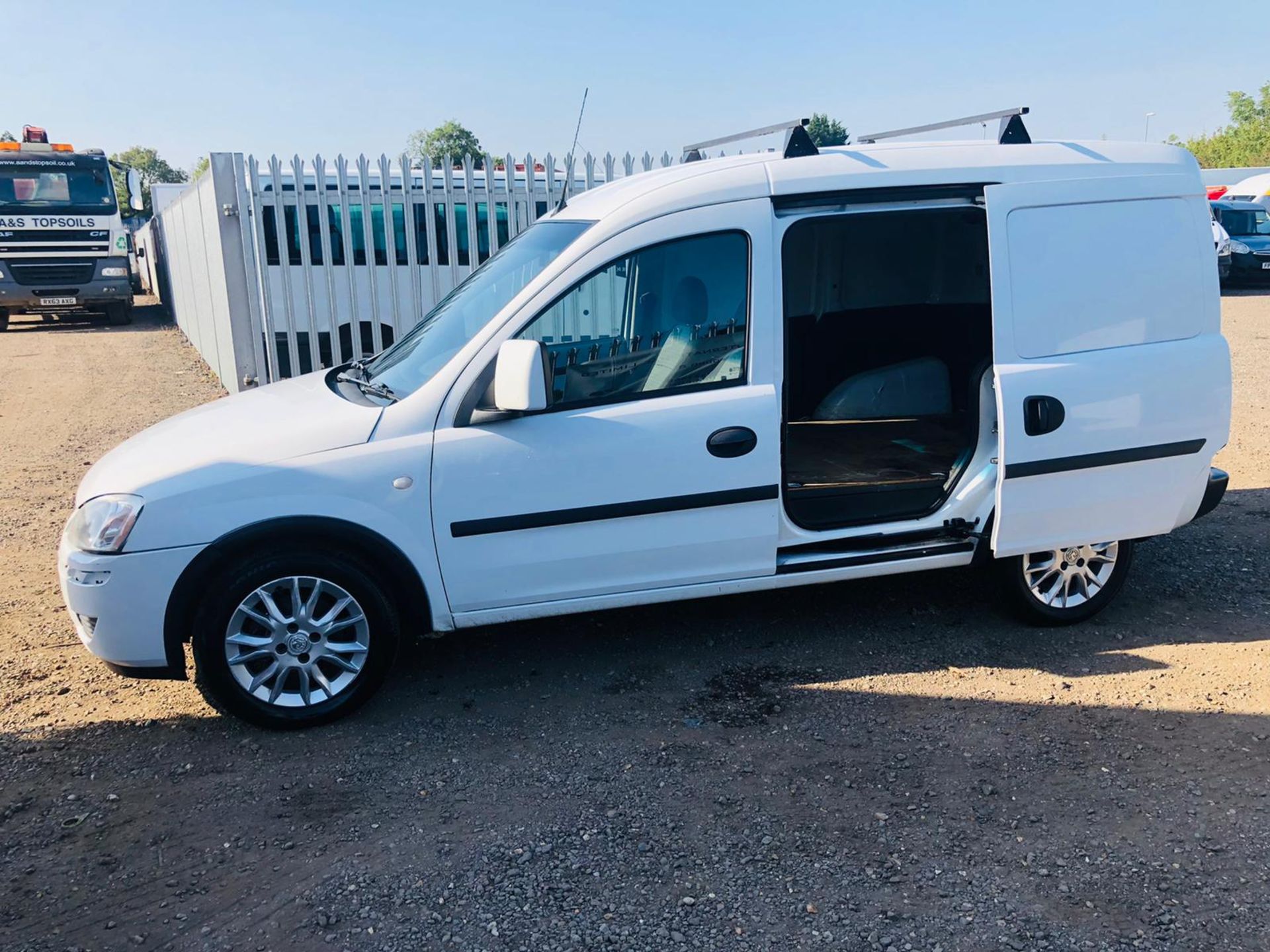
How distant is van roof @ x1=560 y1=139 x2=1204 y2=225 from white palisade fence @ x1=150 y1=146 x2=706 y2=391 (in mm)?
5142

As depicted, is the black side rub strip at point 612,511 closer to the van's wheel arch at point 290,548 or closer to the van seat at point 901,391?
the van's wheel arch at point 290,548

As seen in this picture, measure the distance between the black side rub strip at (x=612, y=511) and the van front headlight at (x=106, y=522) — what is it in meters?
1.15

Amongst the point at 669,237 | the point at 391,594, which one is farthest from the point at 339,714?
the point at 669,237

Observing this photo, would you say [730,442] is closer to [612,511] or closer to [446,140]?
[612,511]

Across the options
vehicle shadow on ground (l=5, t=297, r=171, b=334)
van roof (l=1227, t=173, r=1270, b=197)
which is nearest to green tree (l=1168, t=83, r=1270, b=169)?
van roof (l=1227, t=173, r=1270, b=197)

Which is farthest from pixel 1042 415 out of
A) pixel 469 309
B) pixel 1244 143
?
pixel 1244 143

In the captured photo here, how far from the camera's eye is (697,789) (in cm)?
360

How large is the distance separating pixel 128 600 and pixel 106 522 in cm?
29

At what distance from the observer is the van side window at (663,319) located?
13.6 ft

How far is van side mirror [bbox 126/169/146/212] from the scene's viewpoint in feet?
69.8

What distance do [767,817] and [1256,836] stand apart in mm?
1538

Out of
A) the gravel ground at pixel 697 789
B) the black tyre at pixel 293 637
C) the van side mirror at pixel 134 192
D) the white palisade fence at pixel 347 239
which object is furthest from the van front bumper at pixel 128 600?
the van side mirror at pixel 134 192

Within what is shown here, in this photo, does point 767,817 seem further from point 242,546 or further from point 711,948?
point 242,546

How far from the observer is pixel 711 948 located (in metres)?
2.82
